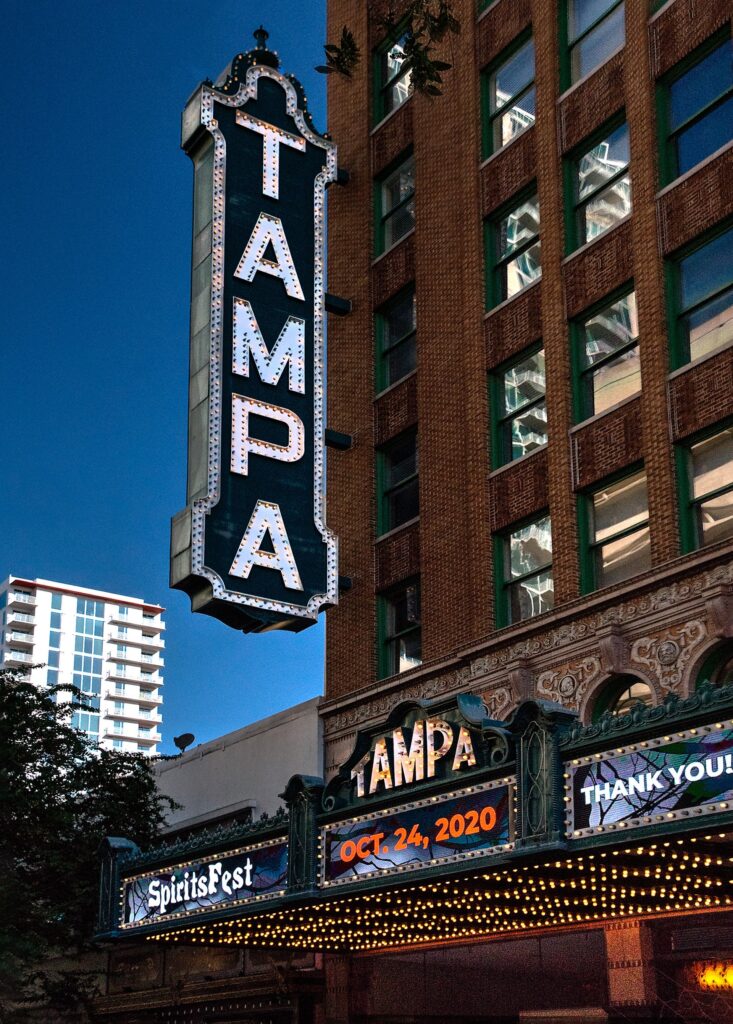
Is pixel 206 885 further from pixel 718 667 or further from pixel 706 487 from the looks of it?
pixel 706 487

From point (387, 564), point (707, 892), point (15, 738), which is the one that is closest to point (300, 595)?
point (387, 564)

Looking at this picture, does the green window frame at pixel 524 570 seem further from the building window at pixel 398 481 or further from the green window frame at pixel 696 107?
the green window frame at pixel 696 107

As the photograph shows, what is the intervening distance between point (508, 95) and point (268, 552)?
10262mm

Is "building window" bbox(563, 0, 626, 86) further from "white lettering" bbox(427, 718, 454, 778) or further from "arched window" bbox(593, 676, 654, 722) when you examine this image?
"white lettering" bbox(427, 718, 454, 778)

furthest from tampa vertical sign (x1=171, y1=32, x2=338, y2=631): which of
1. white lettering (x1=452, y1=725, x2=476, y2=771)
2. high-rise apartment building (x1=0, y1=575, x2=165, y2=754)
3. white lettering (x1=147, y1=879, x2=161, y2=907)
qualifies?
high-rise apartment building (x1=0, y1=575, x2=165, y2=754)

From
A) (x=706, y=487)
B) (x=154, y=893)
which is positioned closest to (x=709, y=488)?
(x=706, y=487)

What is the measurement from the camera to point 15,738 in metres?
29.2

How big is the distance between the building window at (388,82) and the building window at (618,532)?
40.2 feet

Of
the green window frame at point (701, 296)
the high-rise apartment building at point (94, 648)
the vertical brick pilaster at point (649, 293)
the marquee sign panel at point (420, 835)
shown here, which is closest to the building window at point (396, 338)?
the vertical brick pilaster at point (649, 293)

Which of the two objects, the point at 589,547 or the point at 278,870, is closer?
the point at 278,870

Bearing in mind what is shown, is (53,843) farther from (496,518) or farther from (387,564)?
(496,518)

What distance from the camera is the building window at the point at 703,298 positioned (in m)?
21.9

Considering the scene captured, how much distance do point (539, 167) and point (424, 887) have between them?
13.8 meters

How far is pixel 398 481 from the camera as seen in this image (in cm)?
2895
